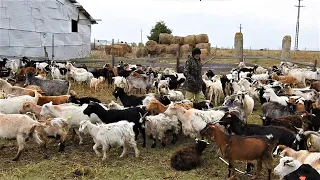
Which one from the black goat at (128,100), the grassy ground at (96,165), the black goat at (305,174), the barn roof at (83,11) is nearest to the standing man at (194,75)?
the black goat at (128,100)

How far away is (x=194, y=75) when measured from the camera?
10.8 meters

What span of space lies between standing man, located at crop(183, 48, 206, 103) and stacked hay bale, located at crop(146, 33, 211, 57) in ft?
76.5

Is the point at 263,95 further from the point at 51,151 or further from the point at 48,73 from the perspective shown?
the point at 48,73

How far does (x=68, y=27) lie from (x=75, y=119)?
2223cm

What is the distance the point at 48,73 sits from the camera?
19797 millimetres

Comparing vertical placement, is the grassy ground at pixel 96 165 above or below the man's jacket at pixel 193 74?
below

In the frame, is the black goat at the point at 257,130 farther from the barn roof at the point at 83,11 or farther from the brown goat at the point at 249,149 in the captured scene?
the barn roof at the point at 83,11

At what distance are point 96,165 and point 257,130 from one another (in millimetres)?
3394

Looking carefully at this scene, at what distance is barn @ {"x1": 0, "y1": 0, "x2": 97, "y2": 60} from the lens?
2572 cm

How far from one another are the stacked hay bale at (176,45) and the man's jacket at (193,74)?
2347 centimetres

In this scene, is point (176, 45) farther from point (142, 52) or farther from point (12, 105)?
point (12, 105)

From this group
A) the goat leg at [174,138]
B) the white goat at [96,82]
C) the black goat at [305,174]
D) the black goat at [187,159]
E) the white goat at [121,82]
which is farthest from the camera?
the white goat at [96,82]

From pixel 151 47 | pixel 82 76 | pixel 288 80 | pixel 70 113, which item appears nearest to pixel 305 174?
pixel 70 113

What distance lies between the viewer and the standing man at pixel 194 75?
1073cm
